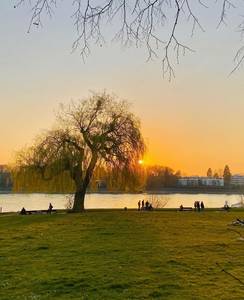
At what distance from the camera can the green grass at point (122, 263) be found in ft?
33.9

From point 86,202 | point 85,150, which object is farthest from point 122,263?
point 86,202

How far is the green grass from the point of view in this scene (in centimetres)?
1032

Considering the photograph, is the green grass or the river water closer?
the green grass

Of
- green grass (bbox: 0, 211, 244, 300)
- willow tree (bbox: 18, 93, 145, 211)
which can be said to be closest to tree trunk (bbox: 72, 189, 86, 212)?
willow tree (bbox: 18, 93, 145, 211)

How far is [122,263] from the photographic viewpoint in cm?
1324

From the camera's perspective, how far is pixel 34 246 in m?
17.2

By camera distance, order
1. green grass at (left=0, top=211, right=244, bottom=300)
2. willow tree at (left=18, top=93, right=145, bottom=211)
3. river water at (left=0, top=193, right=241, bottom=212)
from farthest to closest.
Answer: river water at (left=0, top=193, right=241, bottom=212) < willow tree at (left=18, top=93, right=145, bottom=211) < green grass at (left=0, top=211, right=244, bottom=300)

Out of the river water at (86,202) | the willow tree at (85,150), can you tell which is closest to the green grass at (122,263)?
the willow tree at (85,150)

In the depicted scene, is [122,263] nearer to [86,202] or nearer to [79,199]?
[79,199]

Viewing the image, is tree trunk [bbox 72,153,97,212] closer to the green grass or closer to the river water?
the green grass

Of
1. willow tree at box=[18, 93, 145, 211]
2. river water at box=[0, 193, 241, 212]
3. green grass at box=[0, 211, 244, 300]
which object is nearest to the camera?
green grass at box=[0, 211, 244, 300]

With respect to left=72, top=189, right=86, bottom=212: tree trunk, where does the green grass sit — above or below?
below

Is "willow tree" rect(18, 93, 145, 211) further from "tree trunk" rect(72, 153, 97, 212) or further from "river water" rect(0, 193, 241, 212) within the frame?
"river water" rect(0, 193, 241, 212)

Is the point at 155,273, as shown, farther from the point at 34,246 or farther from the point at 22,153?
the point at 22,153
